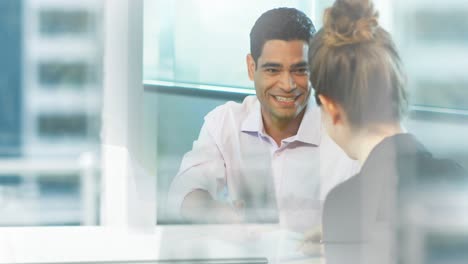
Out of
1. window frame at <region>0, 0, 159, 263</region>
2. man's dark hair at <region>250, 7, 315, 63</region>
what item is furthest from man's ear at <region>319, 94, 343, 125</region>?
window frame at <region>0, 0, 159, 263</region>

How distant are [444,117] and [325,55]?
55 centimetres

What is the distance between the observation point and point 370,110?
11.6 ft

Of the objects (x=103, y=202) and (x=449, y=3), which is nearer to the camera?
(x=103, y=202)

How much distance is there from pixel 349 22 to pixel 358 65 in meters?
0.17

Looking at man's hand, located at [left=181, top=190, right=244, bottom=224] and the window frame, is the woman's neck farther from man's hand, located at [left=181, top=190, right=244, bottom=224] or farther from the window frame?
the window frame

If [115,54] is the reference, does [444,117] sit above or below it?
below

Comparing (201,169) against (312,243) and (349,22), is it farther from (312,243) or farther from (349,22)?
(349,22)

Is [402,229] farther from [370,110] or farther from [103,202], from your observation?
[103,202]

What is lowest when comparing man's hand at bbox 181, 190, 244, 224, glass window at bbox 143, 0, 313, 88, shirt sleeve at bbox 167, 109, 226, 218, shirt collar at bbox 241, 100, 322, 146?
man's hand at bbox 181, 190, 244, 224

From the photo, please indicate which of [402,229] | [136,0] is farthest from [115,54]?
[402,229]

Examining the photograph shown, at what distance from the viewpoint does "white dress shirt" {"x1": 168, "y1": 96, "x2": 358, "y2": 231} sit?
338 cm

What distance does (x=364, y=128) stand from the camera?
3.54m

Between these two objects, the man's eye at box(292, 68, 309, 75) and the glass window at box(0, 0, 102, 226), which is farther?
the man's eye at box(292, 68, 309, 75)

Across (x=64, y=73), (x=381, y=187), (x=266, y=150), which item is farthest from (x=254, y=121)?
(x=64, y=73)
